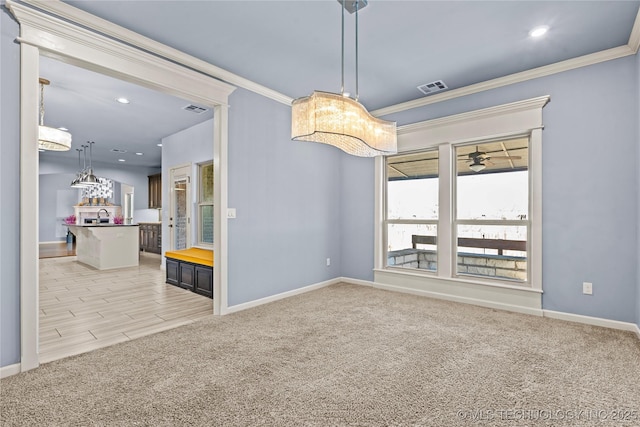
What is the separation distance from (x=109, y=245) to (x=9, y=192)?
496 centimetres

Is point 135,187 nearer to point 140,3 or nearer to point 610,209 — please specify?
point 140,3

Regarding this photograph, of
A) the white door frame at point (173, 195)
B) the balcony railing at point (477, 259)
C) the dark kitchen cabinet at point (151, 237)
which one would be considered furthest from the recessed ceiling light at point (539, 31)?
the dark kitchen cabinet at point (151, 237)

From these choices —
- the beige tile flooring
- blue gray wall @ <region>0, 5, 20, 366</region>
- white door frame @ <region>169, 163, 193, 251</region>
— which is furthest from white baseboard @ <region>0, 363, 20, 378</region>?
white door frame @ <region>169, 163, 193, 251</region>

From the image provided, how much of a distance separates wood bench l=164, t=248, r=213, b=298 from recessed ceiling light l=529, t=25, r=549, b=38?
431 centimetres

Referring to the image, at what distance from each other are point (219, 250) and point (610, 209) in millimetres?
4035

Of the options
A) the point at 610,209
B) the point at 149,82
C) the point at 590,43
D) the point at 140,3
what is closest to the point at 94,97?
the point at 149,82

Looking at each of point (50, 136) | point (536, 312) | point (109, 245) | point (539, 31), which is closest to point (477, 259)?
point (536, 312)

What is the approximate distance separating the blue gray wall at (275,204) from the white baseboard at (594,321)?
98.1 inches

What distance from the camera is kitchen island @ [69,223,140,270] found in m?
6.50

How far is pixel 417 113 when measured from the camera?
14.7 ft

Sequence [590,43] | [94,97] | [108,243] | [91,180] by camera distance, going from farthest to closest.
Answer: [91,180]
[108,243]
[94,97]
[590,43]

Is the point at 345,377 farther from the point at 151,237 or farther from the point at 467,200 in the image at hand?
the point at 151,237

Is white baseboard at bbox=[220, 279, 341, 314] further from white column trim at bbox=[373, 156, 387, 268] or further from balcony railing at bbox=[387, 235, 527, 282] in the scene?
balcony railing at bbox=[387, 235, 527, 282]

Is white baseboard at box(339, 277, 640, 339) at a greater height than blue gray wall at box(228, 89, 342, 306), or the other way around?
blue gray wall at box(228, 89, 342, 306)
